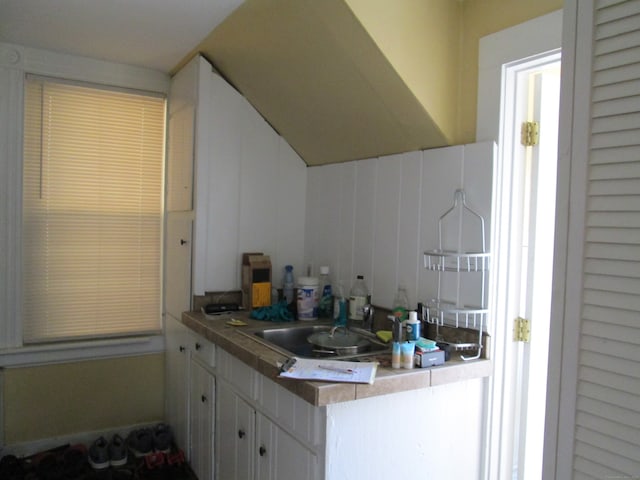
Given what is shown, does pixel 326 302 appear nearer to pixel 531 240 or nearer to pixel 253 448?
pixel 253 448

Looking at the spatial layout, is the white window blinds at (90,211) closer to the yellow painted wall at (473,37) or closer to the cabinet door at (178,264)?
the cabinet door at (178,264)

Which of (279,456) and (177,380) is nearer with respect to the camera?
(279,456)

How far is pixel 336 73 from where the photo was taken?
6.40 ft

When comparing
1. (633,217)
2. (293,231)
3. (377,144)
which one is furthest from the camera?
(293,231)

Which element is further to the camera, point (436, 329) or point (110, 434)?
point (110, 434)

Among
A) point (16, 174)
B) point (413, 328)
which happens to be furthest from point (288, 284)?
point (16, 174)

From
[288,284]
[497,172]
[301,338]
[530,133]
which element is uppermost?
[530,133]

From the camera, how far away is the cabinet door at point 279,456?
149 cm

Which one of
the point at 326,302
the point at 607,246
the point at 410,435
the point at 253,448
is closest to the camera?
the point at 607,246

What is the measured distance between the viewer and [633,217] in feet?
2.73

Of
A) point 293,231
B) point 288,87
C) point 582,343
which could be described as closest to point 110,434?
point 293,231

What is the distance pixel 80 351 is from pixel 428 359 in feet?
6.61

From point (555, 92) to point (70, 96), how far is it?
237cm

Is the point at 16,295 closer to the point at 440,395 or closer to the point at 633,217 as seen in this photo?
the point at 440,395
